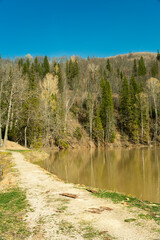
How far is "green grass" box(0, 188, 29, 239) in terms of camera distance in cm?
429

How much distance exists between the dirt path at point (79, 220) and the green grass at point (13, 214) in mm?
224

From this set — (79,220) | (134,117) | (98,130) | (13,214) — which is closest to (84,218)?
(79,220)

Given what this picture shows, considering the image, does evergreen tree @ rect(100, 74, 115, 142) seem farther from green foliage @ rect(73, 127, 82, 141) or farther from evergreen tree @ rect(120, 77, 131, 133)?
green foliage @ rect(73, 127, 82, 141)

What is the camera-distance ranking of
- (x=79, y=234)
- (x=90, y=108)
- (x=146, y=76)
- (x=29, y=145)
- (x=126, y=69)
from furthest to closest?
1. (x=126, y=69)
2. (x=146, y=76)
3. (x=90, y=108)
4. (x=29, y=145)
5. (x=79, y=234)

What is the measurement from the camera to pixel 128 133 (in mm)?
44344

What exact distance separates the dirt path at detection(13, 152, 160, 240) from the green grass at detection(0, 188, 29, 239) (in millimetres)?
224

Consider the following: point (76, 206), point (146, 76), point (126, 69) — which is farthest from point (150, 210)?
point (126, 69)

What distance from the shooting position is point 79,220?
16.3 ft

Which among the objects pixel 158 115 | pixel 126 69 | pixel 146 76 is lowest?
pixel 158 115

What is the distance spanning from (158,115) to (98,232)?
155ft

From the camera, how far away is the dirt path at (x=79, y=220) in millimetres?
4191

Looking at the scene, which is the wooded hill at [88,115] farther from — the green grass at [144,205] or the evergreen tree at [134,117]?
the green grass at [144,205]

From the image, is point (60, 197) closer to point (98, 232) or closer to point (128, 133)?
point (98, 232)

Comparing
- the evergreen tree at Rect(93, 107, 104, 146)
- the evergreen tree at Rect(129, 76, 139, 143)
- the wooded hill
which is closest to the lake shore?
the wooded hill
